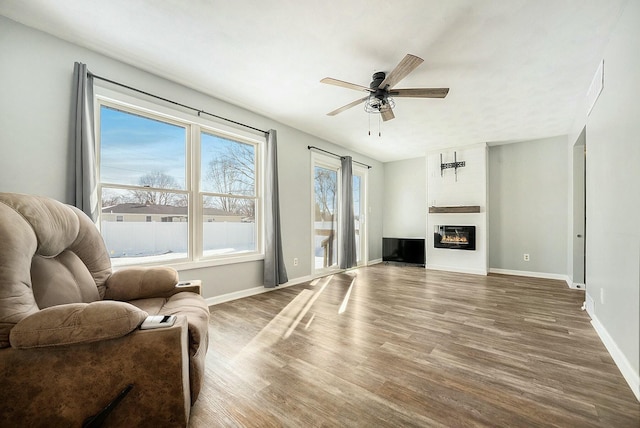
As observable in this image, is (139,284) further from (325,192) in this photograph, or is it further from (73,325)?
(325,192)

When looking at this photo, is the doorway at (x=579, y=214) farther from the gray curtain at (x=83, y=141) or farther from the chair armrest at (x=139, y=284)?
the gray curtain at (x=83, y=141)

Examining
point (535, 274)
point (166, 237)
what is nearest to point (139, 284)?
point (166, 237)

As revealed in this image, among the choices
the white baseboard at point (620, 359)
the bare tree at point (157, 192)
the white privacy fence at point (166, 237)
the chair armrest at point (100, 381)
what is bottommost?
the white baseboard at point (620, 359)

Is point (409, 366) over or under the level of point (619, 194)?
under

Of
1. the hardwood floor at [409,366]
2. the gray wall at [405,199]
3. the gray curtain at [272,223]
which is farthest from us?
the gray wall at [405,199]

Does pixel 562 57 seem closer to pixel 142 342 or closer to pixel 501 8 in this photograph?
pixel 501 8

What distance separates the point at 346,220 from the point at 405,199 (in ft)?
6.94

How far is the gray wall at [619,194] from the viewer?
1.70m

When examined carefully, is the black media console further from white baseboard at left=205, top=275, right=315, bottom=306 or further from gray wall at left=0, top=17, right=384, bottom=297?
gray wall at left=0, top=17, right=384, bottom=297

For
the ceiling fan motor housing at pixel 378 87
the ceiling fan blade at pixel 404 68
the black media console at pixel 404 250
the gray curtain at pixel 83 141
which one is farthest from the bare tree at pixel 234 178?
the black media console at pixel 404 250

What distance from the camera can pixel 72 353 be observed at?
1.13 meters

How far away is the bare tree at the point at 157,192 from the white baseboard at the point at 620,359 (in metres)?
4.09

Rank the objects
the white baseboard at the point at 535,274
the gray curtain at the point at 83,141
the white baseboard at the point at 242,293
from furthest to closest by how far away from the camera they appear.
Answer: the white baseboard at the point at 535,274, the white baseboard at the point at 242,293, the gray curtain at the point at 83,141

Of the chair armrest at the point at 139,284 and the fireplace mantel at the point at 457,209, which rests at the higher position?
the fireplace mantel at the point at 457,209
